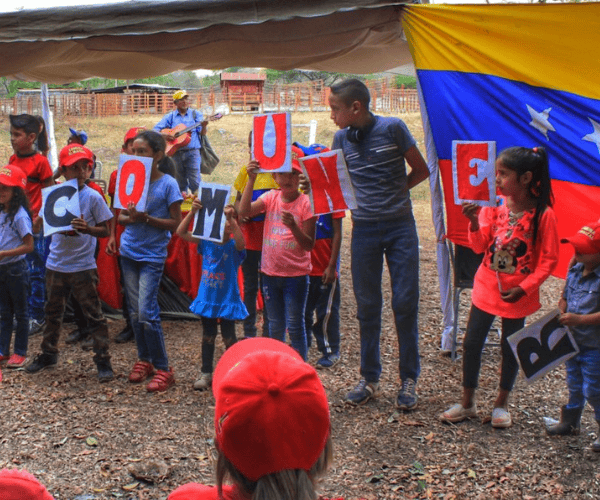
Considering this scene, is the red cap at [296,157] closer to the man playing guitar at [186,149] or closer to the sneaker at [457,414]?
the sneaker at [457,414]

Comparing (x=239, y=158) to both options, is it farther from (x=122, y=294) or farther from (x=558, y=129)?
(x=558, y=129)

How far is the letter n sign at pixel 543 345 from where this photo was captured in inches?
148

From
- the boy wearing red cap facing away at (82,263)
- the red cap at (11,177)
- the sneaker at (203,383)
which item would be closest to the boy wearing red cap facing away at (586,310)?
the sneaker at (203,383)

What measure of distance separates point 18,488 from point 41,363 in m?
4.09

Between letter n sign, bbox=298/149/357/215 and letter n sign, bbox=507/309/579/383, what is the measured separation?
4.18 feet

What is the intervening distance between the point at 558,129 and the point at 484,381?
199cm

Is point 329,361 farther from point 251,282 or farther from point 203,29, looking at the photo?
point 203,29

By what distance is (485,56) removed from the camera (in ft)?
13.7

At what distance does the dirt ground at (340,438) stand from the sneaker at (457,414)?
44mm

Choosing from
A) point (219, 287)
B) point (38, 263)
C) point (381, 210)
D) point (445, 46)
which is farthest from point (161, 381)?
point (445, 46)

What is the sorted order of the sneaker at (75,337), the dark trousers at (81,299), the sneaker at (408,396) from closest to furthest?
the sneaker at (408,396) < the dark trousers at (81,299) < the sneaker at (75,337)

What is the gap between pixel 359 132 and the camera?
4.33 metres

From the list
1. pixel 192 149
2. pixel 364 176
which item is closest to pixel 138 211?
pixel 364 176

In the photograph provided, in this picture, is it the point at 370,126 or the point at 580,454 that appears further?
the point at 370,126
